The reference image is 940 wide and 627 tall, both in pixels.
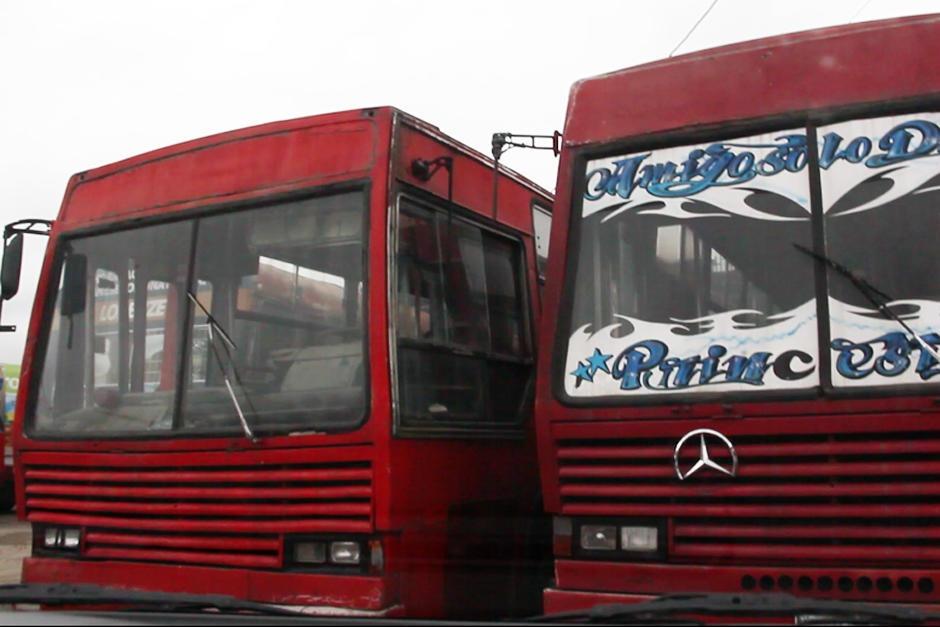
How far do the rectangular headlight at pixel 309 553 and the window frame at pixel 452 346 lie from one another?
59cm

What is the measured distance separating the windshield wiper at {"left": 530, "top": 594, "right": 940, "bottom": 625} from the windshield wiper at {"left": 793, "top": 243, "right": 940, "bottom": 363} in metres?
0.94

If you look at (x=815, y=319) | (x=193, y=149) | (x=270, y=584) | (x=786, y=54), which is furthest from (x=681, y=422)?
(x=193, y=149)

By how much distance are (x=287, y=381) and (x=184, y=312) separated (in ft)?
2.36

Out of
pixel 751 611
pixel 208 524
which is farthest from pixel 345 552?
pixel 751 611

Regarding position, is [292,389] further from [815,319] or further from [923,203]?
[923,203]

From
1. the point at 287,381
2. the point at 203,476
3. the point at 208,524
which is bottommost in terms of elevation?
the point at 208,524

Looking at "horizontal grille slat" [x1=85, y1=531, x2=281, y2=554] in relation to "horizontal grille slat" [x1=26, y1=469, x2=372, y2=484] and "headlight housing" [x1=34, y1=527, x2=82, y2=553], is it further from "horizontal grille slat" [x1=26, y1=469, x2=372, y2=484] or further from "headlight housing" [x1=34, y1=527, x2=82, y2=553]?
"horizontal grille slat" [x1=26, y1=469, x2=372, y2=484]

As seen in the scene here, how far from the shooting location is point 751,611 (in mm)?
3170

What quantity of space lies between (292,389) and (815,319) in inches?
87.0

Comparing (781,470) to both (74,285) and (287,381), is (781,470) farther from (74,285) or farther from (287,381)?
(74,285)

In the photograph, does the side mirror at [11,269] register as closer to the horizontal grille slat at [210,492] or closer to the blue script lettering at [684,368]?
the horizontal grille slat at [210,492]

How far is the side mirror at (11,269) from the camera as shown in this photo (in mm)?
5652

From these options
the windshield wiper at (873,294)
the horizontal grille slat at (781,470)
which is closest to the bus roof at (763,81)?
the windshield wiper at (873,294)

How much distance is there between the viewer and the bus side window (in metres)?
4.72
